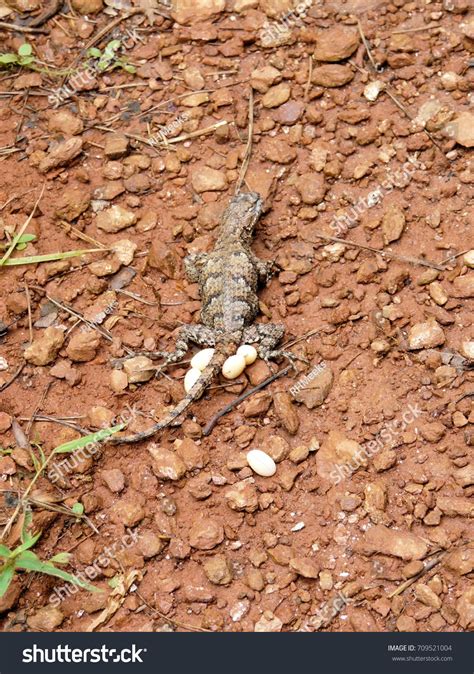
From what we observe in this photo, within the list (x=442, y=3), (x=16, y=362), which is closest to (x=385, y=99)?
(x=442, y=3)

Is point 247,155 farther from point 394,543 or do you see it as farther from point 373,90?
point 394,543

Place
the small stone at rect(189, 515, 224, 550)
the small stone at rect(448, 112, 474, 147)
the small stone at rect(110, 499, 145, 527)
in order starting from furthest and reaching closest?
the small stone at rect(448, 112, 474, 147), the small stone at rect(110, 499, 145, 527), the small stone at rect(189, 515, 224, 550)

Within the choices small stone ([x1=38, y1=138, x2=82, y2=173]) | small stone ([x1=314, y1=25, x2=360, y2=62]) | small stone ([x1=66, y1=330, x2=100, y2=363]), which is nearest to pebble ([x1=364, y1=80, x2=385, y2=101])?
small stone ([x1=314, y1=25, x2=360, y2=62])

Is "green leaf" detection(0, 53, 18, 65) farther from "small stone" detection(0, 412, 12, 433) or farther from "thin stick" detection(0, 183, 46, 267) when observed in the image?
"small stone" detection(0, 412, 12, 433)

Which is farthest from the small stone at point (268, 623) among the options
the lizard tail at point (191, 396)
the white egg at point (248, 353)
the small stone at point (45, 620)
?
the white egg at point (248, 353)

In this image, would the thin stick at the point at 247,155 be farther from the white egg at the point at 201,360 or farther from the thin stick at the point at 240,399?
the thin stick at the point at 240,399

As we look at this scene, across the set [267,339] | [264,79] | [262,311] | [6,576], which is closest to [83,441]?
[6,576]
